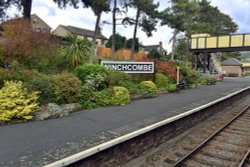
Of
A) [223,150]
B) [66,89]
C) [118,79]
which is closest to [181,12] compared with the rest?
[118,79]

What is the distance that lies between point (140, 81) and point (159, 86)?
1449 millimetres

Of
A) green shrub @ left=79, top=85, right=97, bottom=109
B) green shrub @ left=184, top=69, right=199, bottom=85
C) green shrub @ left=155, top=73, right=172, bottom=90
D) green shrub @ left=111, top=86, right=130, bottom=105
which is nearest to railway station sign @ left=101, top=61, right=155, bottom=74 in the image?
green shrub @ left=155, top=73, right=172, bottom=90

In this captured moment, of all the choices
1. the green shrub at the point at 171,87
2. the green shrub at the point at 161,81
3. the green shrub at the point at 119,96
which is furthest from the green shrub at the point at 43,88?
the green shrub at the point at 171,87

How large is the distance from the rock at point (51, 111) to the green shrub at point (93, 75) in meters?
2.35

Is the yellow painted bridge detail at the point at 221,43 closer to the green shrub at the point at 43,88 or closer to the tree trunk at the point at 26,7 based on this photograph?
the tree trunk at the point at 26,7

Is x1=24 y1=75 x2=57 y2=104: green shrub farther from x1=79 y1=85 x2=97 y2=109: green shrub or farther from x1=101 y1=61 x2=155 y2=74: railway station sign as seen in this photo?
x1=101 y1=61 x2=155 y2=74: railway station sign

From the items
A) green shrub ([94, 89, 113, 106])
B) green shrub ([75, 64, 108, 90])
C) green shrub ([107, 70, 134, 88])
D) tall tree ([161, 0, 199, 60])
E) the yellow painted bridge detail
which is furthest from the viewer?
tall tree ([161, 0, 199, 60])

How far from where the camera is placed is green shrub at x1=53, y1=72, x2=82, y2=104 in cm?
1008

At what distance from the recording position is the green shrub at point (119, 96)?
12069mm

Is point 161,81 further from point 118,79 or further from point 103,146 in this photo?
point 103,146

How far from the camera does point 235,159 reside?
7.76 meters

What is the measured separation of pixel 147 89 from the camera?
14.9 meters

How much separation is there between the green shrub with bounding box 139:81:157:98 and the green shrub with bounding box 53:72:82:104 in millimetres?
4522

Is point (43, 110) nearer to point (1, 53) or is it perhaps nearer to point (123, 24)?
point (1, 53)
